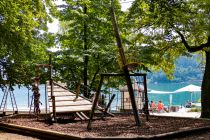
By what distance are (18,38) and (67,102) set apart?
3512 mm

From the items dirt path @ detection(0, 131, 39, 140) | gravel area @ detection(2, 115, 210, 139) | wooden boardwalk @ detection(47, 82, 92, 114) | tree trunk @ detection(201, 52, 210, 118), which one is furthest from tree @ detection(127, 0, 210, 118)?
dirt path @ detection(0, 131, 39, 140)

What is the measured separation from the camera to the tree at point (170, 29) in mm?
15203

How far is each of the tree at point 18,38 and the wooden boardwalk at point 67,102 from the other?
2351 millimetres

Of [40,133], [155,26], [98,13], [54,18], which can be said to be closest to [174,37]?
[155,26]

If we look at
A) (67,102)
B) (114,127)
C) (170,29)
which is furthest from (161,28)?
(114,127)

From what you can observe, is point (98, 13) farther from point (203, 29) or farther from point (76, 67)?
point (203, 29)

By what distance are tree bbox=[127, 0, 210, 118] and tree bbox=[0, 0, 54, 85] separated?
4243mm

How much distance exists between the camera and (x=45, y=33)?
67.1 feet

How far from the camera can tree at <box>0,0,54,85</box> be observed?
1398cm

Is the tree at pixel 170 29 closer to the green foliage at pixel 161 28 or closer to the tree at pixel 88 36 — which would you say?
the green foliage at pixel 161 28

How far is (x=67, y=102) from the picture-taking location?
540 inches

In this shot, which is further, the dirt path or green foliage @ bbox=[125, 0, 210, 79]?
green foliage @ bbox=[125, 0, 210, 79]

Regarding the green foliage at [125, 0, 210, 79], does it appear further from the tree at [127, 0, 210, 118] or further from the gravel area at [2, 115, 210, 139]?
the gravel area at [2, 115, 210, 139]

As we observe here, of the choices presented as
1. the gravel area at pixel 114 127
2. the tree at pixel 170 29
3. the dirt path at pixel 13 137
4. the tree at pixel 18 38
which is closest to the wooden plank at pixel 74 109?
the gravel area at pixel 114 127
